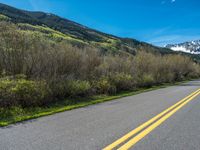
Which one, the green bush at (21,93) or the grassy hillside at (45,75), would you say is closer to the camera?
the green bush at (21,93)

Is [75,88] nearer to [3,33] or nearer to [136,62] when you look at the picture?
[3,33]

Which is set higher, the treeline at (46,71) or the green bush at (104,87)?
the treeline at (46,71)

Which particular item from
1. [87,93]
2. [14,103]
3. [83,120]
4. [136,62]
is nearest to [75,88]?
[87,93]

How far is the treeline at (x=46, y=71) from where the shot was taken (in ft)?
31.3

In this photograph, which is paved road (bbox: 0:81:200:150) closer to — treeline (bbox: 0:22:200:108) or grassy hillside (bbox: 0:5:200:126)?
grassy hillside (bbox: 0:5:200:126)

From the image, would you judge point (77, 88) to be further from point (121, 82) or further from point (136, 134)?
point (136, 134)

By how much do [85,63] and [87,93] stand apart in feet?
8.77

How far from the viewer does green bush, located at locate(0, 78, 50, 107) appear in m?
8.74

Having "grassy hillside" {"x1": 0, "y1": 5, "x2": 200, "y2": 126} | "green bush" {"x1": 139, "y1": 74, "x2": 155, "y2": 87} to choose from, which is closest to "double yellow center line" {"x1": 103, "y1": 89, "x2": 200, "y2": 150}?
"grassy hillside" {"x1": 0, "y1": 5, "x2": 200, "y2": 126}

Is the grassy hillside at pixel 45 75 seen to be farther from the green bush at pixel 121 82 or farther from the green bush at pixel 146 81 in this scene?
the green bush at pixel 146 81

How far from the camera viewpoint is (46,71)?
483 inches

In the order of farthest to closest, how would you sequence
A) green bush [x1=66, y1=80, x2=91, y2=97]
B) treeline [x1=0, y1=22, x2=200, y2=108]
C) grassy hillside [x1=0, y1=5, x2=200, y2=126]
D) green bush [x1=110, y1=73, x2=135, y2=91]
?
green bush [x1=110, y1=73, x2=135, y2=91]
green bush [x1=66, y1=80, x2=91, y2=97]
treeline [x1=0, y1=22, x2=200, y2=108]
grassy hillside [x1=0, y1=5, x2=200, y2=126]

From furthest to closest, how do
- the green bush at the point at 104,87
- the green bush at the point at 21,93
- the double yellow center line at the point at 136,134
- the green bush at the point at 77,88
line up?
the green bush at the point at 104,87 < the green bush at the point at 77,88 < the green bush at the point at 21,93 < the double yellow center line at the point at 136,134

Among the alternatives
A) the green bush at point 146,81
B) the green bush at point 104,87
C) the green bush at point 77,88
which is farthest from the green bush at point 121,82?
the green bush at point 77,88
